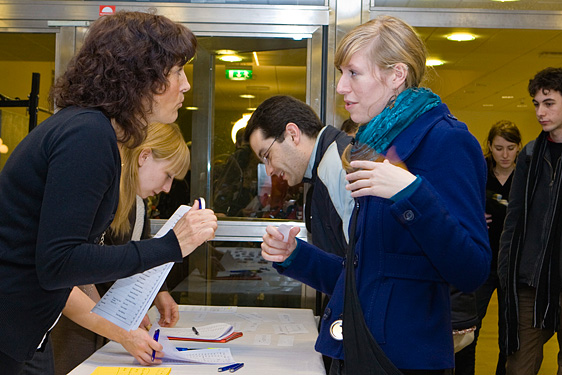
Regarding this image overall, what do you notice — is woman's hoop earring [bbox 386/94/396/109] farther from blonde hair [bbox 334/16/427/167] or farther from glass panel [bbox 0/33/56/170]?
glass panel [bbox 0/33/56/170]

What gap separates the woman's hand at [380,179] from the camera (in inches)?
52.7

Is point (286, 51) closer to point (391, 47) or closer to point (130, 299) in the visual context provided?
point (391, 47)

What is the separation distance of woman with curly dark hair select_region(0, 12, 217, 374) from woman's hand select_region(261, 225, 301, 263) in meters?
0.25

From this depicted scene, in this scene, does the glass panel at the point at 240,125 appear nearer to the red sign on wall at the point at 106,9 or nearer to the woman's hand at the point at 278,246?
the red sign on wall at the point at 106,9

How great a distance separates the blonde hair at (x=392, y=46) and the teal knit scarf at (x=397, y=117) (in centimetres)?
11

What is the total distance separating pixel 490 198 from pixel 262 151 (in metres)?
2.28

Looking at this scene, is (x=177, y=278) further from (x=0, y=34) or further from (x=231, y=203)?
(x=0, y=34)

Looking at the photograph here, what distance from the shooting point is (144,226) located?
2.97 m

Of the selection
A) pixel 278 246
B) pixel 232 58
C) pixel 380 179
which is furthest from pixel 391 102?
pixel 232 58

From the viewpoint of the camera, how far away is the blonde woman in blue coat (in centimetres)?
135

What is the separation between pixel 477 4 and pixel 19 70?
3116 millimetres

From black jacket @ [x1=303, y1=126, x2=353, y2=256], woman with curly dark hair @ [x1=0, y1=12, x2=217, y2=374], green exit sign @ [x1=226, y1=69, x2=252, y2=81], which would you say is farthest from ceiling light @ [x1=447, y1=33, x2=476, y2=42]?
woman with curly dark hair @ [x1=0, y1=12, x2=217, y2=374]

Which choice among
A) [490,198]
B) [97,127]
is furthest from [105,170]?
[490,198]

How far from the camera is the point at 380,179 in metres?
1.35
